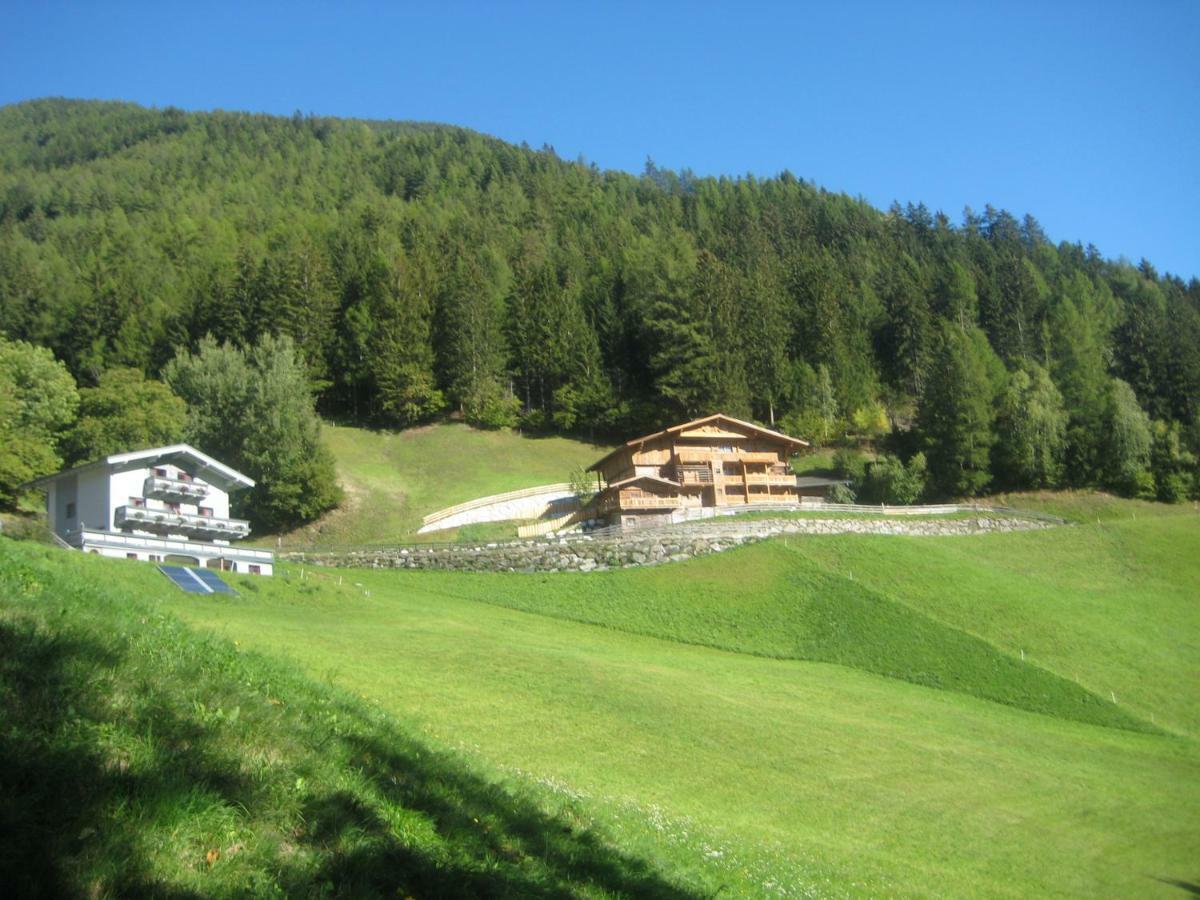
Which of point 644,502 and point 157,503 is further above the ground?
point 157,503

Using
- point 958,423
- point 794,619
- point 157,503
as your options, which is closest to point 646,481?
point 794,619

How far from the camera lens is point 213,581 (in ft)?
108

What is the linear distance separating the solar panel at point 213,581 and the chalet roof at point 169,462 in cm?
1333

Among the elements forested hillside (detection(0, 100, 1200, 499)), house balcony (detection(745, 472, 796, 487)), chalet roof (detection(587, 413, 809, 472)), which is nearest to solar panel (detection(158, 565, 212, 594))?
chalet roof (detection(587, 413, 809, 472))

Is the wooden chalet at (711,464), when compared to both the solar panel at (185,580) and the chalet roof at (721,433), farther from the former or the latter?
the solar panel at (185,580)

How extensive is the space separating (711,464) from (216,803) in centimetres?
6401

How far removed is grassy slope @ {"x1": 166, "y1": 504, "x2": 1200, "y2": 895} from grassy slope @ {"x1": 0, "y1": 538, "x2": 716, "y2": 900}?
18.5 ft

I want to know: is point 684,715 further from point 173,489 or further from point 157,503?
point 157,503

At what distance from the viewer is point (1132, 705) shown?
1314 inches

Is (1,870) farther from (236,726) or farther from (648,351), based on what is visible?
(648,351)

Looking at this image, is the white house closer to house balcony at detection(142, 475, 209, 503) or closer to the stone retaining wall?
house balcony at detection(142, 475, 209, 503)

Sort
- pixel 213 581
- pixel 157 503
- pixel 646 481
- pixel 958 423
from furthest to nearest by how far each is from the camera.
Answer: pixel 958 423 → pixel 646 481 → pixel 157 503 → pixel 213 581

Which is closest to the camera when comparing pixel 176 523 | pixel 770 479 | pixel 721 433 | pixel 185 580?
pixel 185 580

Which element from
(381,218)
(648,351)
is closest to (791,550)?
(648,351)
